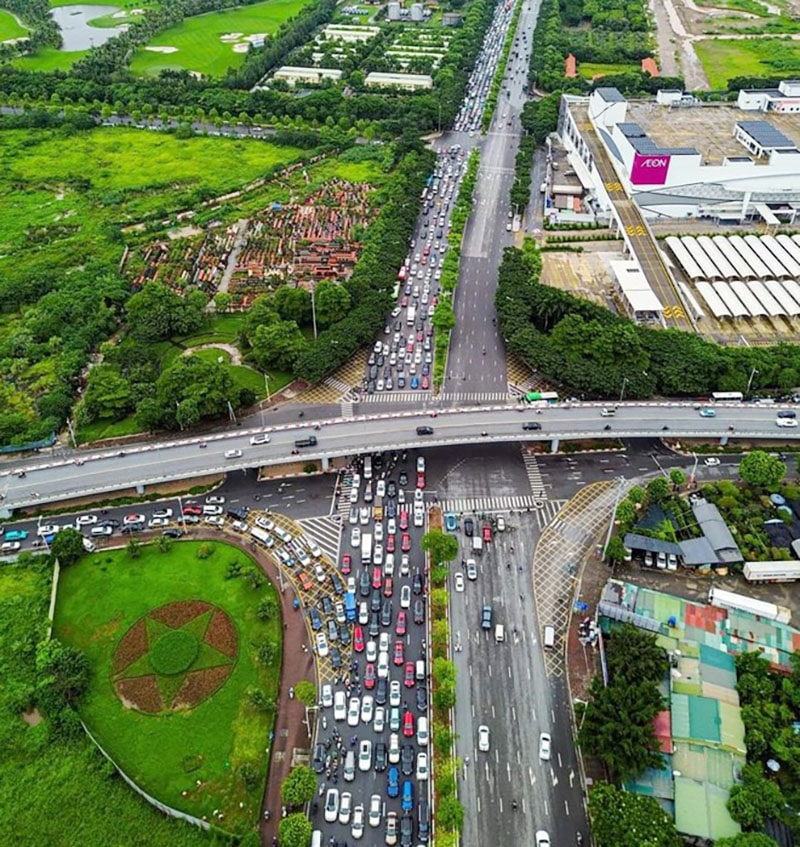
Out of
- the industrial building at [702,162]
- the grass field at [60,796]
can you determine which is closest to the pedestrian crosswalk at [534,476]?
the grass field at [60,796]

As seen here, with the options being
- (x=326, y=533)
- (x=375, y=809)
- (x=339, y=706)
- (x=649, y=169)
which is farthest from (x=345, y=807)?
(x=649, y=169)

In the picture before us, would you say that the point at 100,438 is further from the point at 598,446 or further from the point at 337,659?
the point at 598,446

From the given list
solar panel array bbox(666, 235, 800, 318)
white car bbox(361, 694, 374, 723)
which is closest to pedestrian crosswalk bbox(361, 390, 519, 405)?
solar panel array bbox(666, 235, 800, 318)

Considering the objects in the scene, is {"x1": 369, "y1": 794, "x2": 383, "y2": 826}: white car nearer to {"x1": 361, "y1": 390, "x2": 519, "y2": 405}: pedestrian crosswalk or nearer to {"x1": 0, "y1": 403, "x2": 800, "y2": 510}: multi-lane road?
{"x1": 0, "y1": 403, "x2": 800, "y2": 510}: multi-lane road

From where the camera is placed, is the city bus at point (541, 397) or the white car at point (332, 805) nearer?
the white car at point (332, 805)

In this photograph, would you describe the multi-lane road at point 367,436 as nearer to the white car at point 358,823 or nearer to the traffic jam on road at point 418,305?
the traffic jam on road at point 418,305

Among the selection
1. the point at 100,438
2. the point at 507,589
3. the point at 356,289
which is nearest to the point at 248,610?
the point at 507,589

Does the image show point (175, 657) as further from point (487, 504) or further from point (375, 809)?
point (487, 504)
